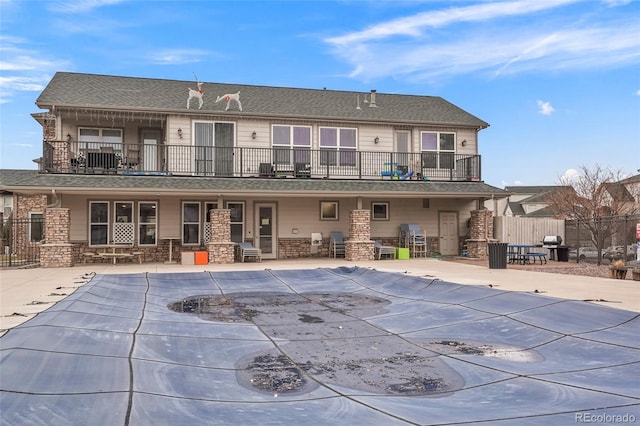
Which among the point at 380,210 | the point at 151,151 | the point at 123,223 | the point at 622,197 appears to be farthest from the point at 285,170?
Answer: the point at 622,197

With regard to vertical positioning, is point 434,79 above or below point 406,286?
above

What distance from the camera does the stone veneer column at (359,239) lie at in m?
18.1

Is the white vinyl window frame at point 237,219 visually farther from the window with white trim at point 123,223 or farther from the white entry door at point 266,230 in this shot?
the window with white trim at point 123,223

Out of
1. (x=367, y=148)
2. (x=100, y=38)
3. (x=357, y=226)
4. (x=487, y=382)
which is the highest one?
(x=100, y=38)

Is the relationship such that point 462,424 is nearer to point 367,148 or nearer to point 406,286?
point 406,286

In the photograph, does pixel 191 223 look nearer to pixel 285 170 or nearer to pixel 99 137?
pixel 285 170

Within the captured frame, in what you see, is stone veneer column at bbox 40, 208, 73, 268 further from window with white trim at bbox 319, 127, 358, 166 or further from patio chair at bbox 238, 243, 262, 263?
window with white trim at bbox 319, 127, 358, 166

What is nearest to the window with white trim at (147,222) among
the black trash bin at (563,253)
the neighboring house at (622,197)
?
the black trash bin at (563,253)

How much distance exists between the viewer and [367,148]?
20141 millimetres

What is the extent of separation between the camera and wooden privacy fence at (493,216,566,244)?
2105cm

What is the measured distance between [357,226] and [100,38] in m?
11.8

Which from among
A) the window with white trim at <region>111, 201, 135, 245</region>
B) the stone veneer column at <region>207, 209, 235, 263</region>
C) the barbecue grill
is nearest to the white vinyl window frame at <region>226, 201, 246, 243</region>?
the stone veneer column at <region>207, 209, 235, 263</region>

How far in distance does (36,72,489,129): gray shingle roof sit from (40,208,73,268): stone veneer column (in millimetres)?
3902

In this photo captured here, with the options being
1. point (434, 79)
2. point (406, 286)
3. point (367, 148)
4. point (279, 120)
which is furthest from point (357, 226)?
point (434, 79)
